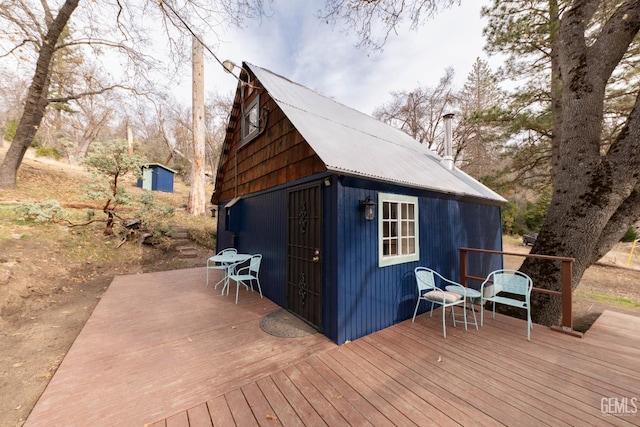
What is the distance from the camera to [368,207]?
11.0ft

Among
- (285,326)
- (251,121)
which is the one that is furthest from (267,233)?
(251,121)

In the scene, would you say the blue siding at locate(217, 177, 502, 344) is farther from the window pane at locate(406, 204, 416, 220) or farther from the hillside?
the hillside

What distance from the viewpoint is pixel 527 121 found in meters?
7.13

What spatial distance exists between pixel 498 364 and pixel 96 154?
420 inches

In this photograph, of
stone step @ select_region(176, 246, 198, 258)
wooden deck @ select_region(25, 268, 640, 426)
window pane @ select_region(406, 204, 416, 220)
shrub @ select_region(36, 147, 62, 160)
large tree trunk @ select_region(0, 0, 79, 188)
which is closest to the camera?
wooden deck @ select_region(25, 268, 640, 426)

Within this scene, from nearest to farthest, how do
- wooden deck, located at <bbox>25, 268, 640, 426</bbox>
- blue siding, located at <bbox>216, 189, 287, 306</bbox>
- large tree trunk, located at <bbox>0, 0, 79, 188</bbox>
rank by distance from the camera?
1. wooden deck, located at <bbox>25, 268, 640, 426</bbox>
2. blue siding, located at <bbox>216, 189, 287, 306</bbox>
3. large tree trunk, located at <bbox>0, 0, 79, 188</bbox>

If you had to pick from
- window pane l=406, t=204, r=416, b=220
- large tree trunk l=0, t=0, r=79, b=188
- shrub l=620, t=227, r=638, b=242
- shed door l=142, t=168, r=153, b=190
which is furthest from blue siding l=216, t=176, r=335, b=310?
shrub l=620, t=227, r=638, b=242

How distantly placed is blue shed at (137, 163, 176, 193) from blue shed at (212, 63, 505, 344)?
16203 mm

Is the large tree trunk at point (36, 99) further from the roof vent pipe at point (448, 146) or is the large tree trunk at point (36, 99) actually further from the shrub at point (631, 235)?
the shrub at point (631, 235)

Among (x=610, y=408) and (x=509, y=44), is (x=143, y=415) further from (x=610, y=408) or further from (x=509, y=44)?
(x=509, y=44)

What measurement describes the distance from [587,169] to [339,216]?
490cm

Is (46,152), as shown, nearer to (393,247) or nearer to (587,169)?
(393,247)

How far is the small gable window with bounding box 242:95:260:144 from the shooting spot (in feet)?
17.2

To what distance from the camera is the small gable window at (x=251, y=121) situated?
524cm
